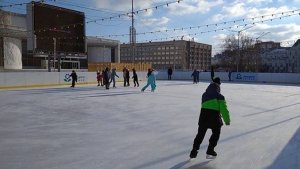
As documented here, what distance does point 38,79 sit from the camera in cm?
2506

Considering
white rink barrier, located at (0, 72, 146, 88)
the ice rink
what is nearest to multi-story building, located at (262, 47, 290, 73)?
white rink barrier, located at (0, 72, 146, 88)

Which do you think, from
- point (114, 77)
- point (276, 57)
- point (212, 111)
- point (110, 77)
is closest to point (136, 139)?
point (212, 111)

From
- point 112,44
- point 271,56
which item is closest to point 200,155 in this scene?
point 112,44

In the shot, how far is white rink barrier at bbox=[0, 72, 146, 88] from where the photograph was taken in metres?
22.7

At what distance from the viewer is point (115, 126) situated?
880cm

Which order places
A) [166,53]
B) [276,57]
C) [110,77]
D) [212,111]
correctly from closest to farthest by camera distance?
1. [212,111]
2. [110,77]
3. [276,57]
4. [166,53]

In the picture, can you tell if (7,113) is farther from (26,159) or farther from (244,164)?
(244,164)

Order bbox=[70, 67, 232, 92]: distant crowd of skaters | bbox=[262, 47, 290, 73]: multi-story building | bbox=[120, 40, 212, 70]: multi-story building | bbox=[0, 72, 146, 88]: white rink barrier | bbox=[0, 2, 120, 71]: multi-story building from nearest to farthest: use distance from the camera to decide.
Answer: bbox=[70, 67, 232, 92]: distant crowd of skaters → bbox=[0, 72, 146, 88]: white rink barrier → bbox=[0, 2, 120, 71]: multi-story building → bbox=[262, 47, 290, 73]: multi-story building → bbox=[120, 40, 212, 70]: multi-story building

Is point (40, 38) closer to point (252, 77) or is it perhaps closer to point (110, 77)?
point (110, 77)

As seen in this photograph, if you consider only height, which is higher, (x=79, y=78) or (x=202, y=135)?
(x=79, y=78)

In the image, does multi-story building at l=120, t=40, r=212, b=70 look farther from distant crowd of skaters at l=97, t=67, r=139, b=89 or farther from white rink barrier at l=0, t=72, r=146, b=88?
distant crowd of skaters at l=97, t=67, r=139, b=89

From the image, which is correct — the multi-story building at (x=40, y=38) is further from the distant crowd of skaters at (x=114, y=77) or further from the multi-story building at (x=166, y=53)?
the multi-story building at (x=166, y=53)

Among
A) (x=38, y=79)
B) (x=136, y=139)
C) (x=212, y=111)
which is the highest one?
(x=38, y=79)

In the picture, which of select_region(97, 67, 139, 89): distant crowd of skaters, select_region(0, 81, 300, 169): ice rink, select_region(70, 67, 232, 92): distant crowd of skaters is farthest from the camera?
select_region(97, 67, 139, 89): distant crowd of skaters
